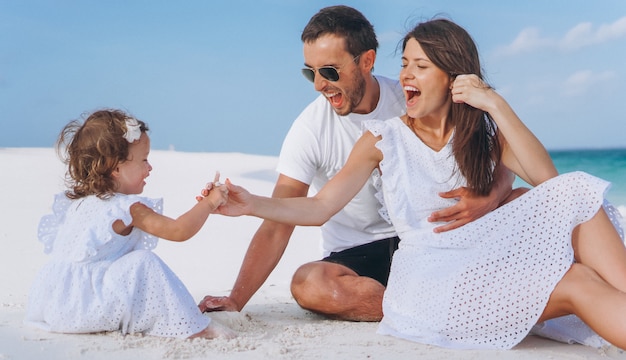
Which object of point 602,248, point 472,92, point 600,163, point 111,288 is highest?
point 472,92

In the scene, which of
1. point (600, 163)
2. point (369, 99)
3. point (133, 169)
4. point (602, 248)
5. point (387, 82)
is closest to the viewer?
point (602, 248)

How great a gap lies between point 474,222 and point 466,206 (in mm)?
160

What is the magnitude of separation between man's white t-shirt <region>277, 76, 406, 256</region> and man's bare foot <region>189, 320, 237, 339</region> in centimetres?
116

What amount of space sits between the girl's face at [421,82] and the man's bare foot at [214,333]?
4.89 ft

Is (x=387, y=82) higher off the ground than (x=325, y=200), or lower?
higher

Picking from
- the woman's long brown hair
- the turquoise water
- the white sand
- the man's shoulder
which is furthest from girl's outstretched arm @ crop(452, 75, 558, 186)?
the turquoise water

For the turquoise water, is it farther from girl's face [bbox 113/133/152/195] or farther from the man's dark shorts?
girl's face [bbox 113/133/152/195]

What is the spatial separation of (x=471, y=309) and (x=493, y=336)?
0.55 feet

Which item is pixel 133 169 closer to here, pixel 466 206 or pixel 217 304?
pixel 217 304

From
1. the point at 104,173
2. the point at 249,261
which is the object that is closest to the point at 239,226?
the point at 249,261

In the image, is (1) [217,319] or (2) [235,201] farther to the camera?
(1) [217,319]

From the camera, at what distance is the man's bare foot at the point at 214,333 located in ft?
12.6

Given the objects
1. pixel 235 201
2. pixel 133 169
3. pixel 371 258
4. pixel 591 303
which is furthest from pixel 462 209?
pixel 133 169

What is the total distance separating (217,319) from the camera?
13.7 feet
